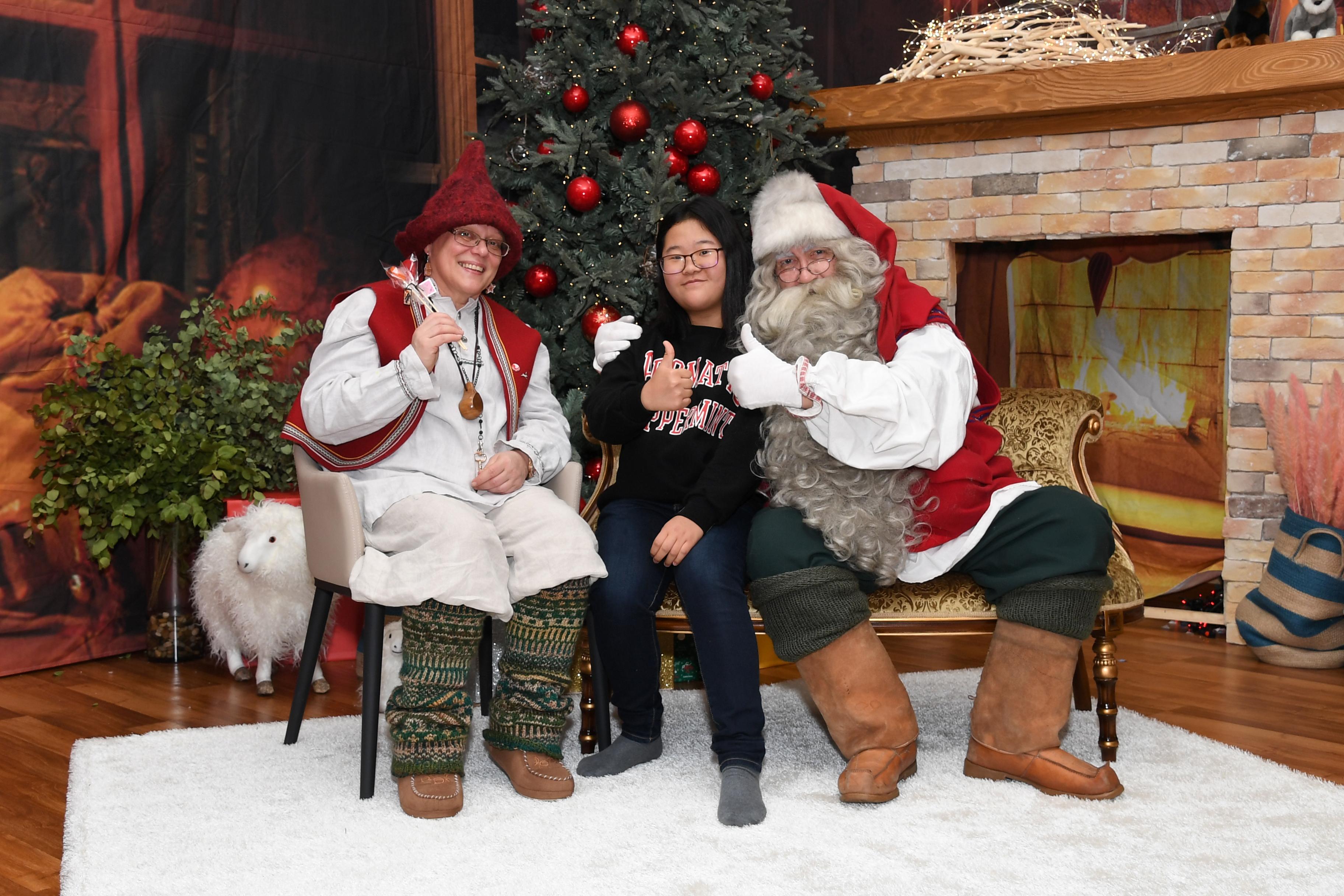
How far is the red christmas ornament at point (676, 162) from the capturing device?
3.53 metres

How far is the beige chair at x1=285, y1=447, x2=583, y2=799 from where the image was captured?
2.32 meters

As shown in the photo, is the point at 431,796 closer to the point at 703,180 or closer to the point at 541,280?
the point at 541,280

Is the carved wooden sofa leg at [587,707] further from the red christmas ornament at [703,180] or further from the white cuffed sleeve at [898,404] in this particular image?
the red christmas ornament at [703,180]

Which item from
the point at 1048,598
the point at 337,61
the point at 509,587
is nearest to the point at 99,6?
the point at 337,61

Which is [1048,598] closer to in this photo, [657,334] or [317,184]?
[657,334]

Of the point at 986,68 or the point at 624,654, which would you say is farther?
the point at 986,68

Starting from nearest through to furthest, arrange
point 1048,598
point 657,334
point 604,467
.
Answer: point 1048,598 → point 657,334 → point 604,467

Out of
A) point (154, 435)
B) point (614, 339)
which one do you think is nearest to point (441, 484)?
point (614, 339)

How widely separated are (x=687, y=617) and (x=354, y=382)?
0.82m

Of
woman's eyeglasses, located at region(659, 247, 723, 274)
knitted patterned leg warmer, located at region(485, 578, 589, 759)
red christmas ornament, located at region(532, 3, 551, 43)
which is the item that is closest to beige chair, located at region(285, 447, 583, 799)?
knitted patterned leg warmer, located at region(485, 578, 589, 759)

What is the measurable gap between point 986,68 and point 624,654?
103 inches

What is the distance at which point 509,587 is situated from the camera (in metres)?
2.37

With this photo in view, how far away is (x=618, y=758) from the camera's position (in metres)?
2.48

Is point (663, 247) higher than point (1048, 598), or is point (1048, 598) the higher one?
point (663, 247)
